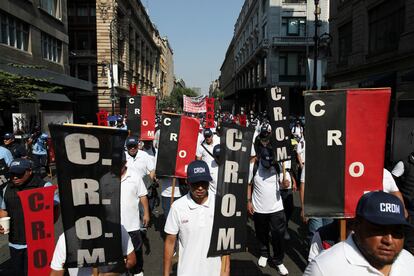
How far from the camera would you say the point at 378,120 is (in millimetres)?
3316

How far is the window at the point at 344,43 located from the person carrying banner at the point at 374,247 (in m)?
24.2

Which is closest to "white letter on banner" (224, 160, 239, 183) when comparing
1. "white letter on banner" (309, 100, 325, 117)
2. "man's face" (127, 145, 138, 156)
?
"white letter on banner" (309, 100, 325, 117)

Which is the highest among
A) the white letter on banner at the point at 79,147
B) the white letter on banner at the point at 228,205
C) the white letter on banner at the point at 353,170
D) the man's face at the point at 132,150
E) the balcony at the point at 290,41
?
the balcony at the point at 290,41

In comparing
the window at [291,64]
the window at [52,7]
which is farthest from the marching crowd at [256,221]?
the window at [291,64]

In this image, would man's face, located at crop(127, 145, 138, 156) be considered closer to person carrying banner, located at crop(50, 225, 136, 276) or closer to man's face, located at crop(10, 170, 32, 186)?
man's face, located at crop(10, 170, 32, 186)

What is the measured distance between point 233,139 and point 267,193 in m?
1.92

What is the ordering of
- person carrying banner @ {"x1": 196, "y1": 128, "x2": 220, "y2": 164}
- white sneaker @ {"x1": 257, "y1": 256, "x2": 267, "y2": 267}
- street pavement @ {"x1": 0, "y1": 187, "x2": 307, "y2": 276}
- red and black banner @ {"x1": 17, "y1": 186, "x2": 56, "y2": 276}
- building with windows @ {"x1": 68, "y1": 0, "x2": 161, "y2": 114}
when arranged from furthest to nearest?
building with windows @ {"x1": 68, "y1": 0, "x2": 161, "y2": 114} < person carrying banner @ {"x1": 196, "y1": 128, "x2": 220, "y2": 164} < white sneaker @ {"x1": 257, "y1": 256, "x2": 267, "y2": 267} < street pavement @ {"x1": 0, "y1": 187, "x2": 307, "y2": 276} < red and black banner @ {"x1": 17, "y1": 186, "x2": 56, "y2": 276}

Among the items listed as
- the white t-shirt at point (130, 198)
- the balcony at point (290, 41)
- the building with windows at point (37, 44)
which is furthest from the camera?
the balcony at point (290, 41)

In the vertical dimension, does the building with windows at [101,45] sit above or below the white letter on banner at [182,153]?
above

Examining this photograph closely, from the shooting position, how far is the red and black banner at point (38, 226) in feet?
12.3

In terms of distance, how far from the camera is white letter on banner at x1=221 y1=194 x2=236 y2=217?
3.45 m

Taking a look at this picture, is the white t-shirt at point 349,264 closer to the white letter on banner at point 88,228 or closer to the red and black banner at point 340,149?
the red and black banner at point 340,149

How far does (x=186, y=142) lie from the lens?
6.64 m

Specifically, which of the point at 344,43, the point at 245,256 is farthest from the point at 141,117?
the point at 344,43
